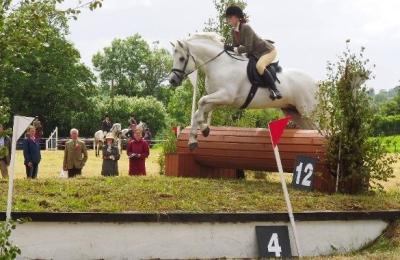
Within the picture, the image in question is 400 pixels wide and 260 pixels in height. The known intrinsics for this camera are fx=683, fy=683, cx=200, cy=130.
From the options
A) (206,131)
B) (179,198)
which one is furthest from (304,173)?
(179,198)

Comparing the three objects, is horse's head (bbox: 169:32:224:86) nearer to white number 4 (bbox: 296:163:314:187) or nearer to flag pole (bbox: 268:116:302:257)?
white number 4 (bbox: 296:163:314:187)

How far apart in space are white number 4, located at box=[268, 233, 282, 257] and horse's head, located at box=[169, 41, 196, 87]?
10.6ft

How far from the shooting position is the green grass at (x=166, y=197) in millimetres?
7520

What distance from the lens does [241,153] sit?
10078 mm

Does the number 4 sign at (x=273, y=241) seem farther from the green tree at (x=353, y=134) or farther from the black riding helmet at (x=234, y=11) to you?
the black riding helmet at (x=234, y=11)

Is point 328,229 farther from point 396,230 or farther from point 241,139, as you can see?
point 241,139

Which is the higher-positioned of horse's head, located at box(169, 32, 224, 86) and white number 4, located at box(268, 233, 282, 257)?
horse's head, located at box(169, 32, 224, 86)

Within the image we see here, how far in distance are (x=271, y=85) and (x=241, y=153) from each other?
3.59 ft

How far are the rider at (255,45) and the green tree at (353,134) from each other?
92 centimetres

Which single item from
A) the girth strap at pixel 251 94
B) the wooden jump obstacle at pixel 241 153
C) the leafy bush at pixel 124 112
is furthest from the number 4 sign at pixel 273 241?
the leafy bush at pixel 124 112

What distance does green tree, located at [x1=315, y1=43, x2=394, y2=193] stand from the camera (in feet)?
30.1

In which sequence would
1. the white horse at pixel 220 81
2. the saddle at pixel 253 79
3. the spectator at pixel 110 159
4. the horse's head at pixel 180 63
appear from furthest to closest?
the spectator at pixel 110 159, the horse's head at pixel 180 63, the saddle at pixel 253 79, the white horse at pixel 220 81

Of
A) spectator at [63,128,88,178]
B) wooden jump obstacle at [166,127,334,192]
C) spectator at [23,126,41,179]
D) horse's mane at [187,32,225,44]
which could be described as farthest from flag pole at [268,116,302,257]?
spectator at [23,126,41,179]

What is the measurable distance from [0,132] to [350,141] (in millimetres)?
5506
